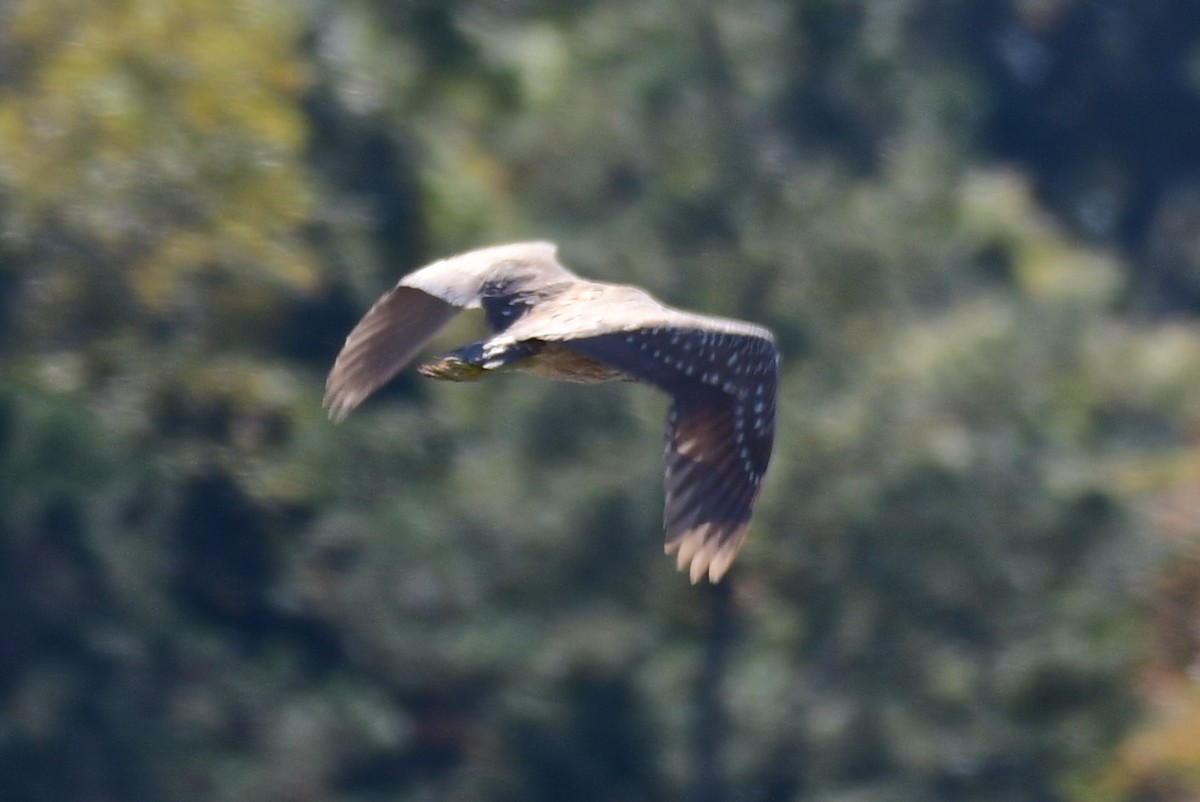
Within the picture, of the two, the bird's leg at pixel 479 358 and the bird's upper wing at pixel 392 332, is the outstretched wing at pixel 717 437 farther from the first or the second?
the bird's upper wing at pixel 392 332

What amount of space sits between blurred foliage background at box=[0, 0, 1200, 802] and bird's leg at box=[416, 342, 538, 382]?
561cm

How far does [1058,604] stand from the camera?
11.6 m

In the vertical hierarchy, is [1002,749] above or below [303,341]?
below

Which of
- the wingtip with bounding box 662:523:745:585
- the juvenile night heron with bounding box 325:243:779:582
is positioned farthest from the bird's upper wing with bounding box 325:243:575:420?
the wingtip with bounding box 662:523:745:585

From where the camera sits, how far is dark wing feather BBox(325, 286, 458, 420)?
250 inches

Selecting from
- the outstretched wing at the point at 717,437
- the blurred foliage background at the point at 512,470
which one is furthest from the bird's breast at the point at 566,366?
the blurred foliage background at the point at 512,470

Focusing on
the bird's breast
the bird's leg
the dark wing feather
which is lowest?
the bird's leg

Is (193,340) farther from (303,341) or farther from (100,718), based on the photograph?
(100,718)

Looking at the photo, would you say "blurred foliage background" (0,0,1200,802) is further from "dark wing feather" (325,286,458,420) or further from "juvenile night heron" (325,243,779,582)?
"juvenile night heron" (325,243,779,582)

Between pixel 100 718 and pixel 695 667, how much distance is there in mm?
3574

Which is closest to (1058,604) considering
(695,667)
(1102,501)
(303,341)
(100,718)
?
(1102,501)

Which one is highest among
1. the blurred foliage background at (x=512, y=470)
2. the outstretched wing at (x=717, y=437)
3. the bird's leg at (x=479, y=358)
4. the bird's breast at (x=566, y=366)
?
the blurred foliage background at (x=512, y=470)

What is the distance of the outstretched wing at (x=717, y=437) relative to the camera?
5027 mm

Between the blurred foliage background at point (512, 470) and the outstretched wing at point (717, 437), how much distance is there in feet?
19.1
